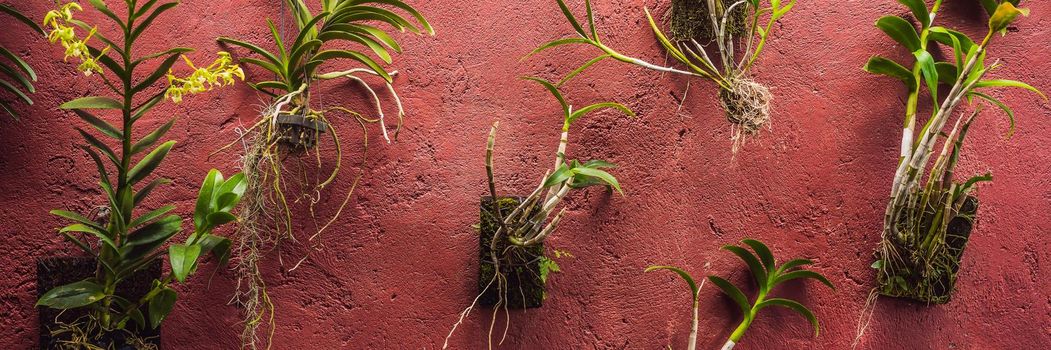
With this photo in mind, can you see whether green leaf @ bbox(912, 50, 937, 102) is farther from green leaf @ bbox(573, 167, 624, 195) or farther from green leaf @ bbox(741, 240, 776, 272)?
green leaf @ bbox(573, 167, 624, 195)

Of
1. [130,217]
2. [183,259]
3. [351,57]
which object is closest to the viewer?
[183,259]

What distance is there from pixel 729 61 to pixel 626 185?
0.41 m

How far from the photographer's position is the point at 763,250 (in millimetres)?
1909

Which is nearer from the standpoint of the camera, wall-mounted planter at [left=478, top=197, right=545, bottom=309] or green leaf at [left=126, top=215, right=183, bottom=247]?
green leaf at [left=126, top=215, right=183, bottom=247]

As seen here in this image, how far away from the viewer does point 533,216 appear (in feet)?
6.19

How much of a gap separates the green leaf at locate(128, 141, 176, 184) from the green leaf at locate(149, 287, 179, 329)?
0.25 metres

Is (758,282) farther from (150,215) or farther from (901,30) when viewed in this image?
(150,215)

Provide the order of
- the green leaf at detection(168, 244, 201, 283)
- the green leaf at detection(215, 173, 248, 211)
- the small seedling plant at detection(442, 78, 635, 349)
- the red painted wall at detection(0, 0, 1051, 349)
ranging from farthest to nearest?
1. the red painted wall at detection(0, 0, 1051, 349)
2. the small seedling plant at detection(442, 78, 635, 349)
3. the green leaf at detection(215, 173, 248, 211)
4. the green leaf at detection(168, 244, 201, 283)

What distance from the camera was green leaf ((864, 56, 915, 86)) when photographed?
1959mm

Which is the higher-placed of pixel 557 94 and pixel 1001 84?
pixel 557 94

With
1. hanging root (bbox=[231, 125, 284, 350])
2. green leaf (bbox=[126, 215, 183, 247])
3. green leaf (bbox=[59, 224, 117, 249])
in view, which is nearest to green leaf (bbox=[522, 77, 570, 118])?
hanging root (bbox=[231, 125, 284, 350])

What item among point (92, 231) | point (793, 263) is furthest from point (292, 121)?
point (793, 263)

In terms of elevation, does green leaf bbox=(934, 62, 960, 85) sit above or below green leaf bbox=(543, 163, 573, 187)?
below

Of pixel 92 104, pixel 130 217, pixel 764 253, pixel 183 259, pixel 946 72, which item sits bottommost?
pixel 764 253
